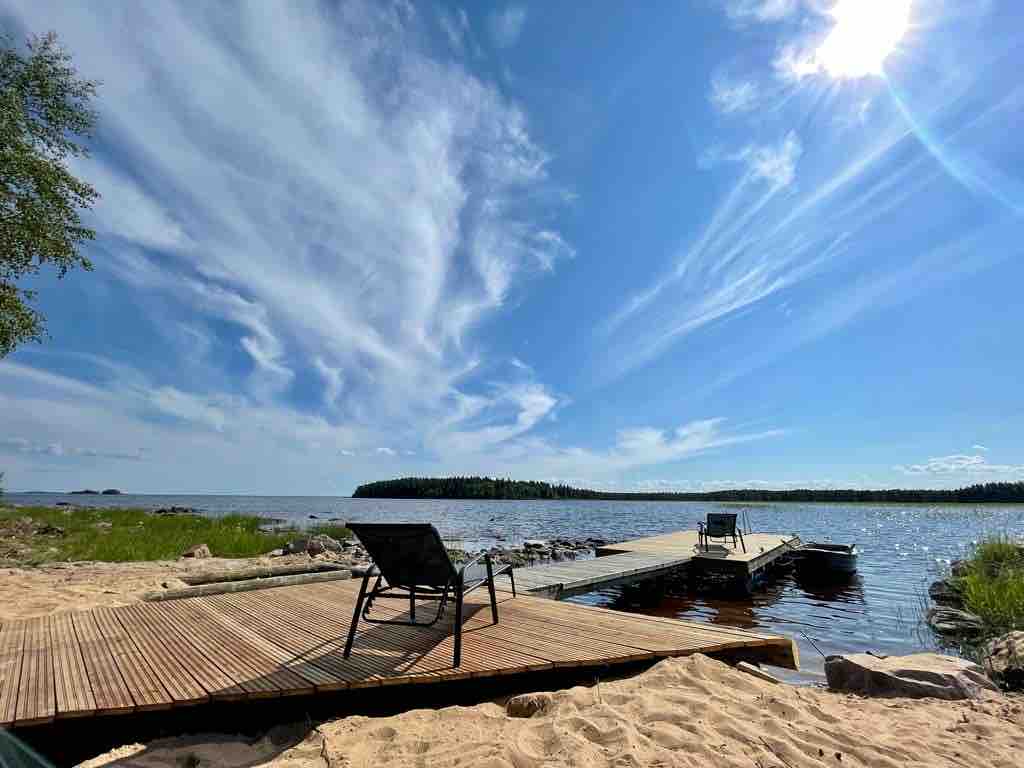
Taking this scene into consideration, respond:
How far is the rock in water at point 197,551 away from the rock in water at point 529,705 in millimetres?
13709

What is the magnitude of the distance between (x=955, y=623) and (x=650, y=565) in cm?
507

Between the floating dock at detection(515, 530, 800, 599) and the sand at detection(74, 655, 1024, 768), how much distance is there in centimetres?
438

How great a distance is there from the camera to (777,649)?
4.85 meters

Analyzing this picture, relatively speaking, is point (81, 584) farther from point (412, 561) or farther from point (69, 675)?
point (412, 561)

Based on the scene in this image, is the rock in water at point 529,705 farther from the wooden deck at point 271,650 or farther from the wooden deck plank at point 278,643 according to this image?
the wooden deck plank at point 278,643

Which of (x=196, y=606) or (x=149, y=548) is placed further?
(x=149, y=548)

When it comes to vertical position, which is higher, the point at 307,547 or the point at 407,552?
the point at 407,552

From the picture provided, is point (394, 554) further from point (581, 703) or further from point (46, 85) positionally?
point (46, 85)

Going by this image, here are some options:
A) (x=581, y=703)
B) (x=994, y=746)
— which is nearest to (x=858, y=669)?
(x=994, y=746)

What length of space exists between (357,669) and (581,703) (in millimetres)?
1678

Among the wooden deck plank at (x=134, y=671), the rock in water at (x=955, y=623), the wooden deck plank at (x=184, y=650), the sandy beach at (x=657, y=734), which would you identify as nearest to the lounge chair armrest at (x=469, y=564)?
the sandy beach at (x=657, y=734)

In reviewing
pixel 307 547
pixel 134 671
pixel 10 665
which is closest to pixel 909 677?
pixel 134 671

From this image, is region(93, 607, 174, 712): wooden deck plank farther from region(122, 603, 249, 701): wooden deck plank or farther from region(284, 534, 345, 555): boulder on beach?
region(284, 534, 345, 555): boulder on beach

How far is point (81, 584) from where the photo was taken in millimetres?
8477
